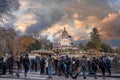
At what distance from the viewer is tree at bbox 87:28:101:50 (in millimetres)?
156575

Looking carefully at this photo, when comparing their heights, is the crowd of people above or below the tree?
below

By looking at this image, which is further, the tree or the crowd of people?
the tree

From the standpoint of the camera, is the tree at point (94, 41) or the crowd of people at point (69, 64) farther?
the tree at point (94, 41)

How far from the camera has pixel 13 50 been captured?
385 ft

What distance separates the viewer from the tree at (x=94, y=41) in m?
157

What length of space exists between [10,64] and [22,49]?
320 ft

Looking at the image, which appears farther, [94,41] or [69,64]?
[94,41]

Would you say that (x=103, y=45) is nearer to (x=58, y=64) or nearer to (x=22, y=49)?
(x=22, y=49)

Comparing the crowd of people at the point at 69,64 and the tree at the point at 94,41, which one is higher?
the tree at the point at 94,41

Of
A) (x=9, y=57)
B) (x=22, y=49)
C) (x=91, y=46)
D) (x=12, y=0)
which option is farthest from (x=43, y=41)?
(x=9, y=57)

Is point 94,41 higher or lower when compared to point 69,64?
higher

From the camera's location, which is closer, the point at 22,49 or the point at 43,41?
the point at 22,49

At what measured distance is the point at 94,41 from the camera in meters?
166

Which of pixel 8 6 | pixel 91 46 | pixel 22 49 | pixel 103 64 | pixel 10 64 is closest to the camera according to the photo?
pixel 103 64
